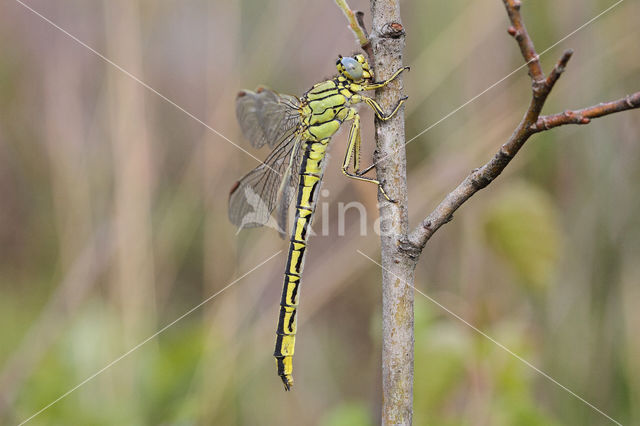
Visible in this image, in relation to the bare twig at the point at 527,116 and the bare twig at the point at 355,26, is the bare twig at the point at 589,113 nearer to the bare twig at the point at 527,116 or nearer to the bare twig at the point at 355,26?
the bare twig at the point at 527,116

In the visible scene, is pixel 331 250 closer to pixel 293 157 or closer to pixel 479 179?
pixel 293 157

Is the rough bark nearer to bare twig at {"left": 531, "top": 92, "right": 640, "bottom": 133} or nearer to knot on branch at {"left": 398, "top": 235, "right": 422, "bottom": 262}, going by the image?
knot on branch at {"left": 398, "top": 235, "right": 422, "bottom": 262}

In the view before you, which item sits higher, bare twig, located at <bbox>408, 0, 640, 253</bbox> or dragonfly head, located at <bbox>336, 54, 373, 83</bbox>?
dragonfly head, located at <bbox>336, 54, 373, 83</bbox>

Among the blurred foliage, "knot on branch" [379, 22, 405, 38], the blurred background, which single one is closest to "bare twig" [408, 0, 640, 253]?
"knot on branch" [379, 22, 405, 38]

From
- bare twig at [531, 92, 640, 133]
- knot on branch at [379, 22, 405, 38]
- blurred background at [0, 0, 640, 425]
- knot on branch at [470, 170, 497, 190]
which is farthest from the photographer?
blurred background at [0, 0, 640, 425]

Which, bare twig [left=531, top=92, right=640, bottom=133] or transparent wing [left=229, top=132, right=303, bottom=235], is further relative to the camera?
transparent wing [left=229, top=132, right=303, bottom=235]
